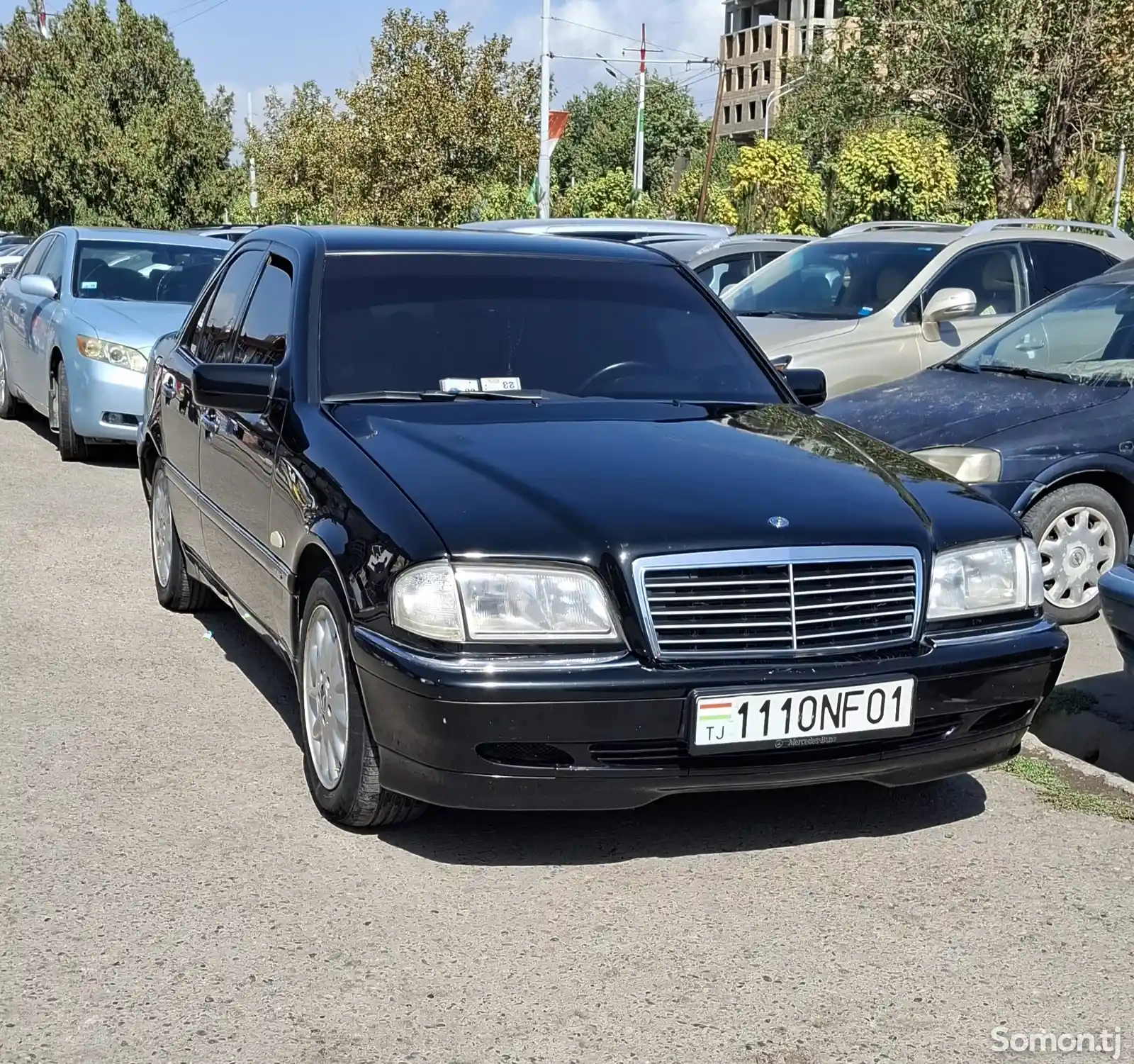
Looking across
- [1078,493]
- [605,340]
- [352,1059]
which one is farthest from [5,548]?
[352,1059]

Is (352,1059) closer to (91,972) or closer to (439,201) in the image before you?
(91,972)

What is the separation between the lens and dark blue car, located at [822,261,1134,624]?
687 cm

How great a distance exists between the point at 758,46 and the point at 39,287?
10914cm

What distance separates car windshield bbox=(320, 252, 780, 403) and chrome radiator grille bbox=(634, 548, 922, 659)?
1.32m

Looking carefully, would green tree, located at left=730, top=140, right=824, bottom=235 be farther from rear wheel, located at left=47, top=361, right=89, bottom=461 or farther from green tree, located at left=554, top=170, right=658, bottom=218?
rear wheel, located at left=47, top=361, right=89, bottom=461

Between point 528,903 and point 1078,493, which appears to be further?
point 1078,493

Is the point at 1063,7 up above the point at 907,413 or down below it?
above

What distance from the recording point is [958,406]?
7.30m

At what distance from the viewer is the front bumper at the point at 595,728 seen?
377 cm

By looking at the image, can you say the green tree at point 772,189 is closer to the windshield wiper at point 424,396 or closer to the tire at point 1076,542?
the tire at point 1076,542

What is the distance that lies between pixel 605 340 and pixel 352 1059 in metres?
2.78

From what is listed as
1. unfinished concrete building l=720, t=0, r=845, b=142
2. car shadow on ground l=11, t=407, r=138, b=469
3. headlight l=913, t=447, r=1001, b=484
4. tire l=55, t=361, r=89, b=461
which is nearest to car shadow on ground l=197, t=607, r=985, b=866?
headlight l=913, t=447, r=1001, b=484

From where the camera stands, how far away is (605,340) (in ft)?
17.4

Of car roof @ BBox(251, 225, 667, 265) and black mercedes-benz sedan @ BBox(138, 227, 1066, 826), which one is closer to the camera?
black mercedes-benz sedan @ BBox(138, 227, 1066, 826)
